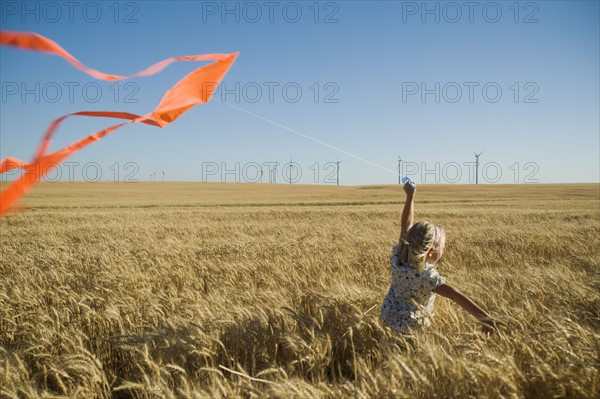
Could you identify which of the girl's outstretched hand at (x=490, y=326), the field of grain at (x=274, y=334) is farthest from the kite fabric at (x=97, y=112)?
the girl's outstretched hand at (x=490, y=326)

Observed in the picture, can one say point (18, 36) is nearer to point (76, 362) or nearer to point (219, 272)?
point (76, 362)

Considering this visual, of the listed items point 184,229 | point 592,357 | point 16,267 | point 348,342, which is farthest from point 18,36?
point 184,229

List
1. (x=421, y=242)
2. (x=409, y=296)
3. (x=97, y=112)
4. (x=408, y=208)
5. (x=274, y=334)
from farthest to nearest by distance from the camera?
1. (x=408, y=208)
2. (x=274, y=334)
3. (x=409, y=296)
4. (x=421, y=242)
5. (x=97, y=112)

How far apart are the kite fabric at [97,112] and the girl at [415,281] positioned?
1.75m

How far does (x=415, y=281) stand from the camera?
2723 mm

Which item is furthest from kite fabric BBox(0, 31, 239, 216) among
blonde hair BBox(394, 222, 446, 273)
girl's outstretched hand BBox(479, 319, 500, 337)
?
girl's outstretched hand BBox(479, 319, 500, 337)

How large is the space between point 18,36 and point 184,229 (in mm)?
12527

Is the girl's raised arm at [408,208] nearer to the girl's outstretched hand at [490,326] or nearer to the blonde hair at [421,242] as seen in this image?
the blonde hair at [421,242]

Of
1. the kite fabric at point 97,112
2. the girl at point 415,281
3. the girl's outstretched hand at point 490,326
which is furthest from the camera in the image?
the girl at point 415,281

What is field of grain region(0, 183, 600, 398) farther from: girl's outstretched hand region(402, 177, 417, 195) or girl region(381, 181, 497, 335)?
girl's outstretched hand region(402, 177, 417, 195)

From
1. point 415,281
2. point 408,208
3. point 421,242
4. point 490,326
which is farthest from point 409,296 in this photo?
point 408,208

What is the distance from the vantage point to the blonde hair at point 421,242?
105 inches

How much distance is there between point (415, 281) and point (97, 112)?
231 cm

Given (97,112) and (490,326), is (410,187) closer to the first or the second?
(490,326)
